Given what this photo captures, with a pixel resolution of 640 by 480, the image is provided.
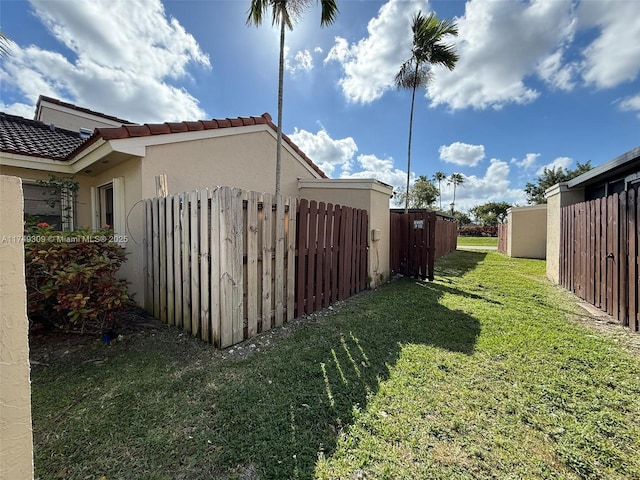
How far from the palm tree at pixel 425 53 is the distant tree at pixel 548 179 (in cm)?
3068

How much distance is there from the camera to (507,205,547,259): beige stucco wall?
14492mm

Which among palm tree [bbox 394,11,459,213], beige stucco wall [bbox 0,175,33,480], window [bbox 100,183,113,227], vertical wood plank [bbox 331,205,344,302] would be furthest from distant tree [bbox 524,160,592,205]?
beige stucco wall [bbox 0,175,33,480]

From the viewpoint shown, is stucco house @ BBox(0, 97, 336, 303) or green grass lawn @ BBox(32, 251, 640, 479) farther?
stucco house @ BBox(0, 97, 336, 303)

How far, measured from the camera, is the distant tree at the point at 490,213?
48.3 m

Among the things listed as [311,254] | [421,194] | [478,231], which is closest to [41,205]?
[311,254]

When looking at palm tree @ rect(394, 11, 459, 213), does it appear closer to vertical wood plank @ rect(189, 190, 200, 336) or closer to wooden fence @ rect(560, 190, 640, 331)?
wooden fence @ rect(560, 190, 640, 331)

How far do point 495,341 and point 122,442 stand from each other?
4.49 metres

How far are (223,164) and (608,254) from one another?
846 cm

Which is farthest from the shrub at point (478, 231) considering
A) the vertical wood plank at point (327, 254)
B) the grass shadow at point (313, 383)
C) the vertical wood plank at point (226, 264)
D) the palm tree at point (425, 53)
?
the vertical wood plank at point (226, 264)

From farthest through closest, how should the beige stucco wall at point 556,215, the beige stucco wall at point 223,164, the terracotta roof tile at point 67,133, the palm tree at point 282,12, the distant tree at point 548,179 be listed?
the distant tree at point 548,179, the beige stucco wall at point 556,215, the palm tree at point 282,12, the beige stucco wall at point 223,164, the terracotta roof tile at point 67,133

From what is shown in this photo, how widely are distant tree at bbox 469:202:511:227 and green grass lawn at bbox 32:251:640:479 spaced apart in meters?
52.1

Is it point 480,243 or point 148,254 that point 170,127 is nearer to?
point 148,254

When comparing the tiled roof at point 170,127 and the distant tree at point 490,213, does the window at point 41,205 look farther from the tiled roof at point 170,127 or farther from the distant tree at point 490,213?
the distant tree at point 490,213

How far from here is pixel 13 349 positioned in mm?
1069
